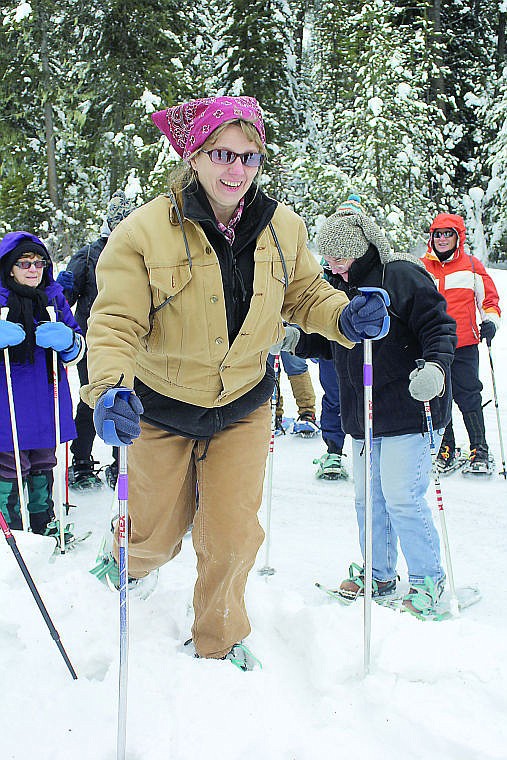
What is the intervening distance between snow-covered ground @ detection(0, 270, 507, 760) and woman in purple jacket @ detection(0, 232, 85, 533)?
25.9 inches

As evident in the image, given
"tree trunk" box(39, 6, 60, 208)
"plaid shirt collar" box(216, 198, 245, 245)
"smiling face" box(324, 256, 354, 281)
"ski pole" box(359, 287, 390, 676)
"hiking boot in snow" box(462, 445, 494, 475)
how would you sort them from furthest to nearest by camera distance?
"tree trunk" box(39, 6, 60, 208)
"hiking boot in snow" box(462, 445, 494, 475)
"smiling face" box(324, 256, 354, 281)
"ski pole" box(359, 287, 390, 676)
"plaid shirt collar" box(216, 198, 245, 245)

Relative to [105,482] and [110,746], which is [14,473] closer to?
[105,482]

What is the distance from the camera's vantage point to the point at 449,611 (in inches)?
142

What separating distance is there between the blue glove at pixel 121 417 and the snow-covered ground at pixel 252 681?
1.08m

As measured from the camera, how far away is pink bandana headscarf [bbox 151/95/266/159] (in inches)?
99.9

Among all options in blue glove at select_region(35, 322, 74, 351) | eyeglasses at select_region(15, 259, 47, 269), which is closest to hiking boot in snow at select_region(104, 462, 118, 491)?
blue glove at select_region(35, 322, 74, 351)

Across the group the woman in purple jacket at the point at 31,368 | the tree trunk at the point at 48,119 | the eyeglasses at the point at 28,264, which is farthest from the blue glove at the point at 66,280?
the tree trunk at the point at 48,119

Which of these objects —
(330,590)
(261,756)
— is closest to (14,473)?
(330,590)

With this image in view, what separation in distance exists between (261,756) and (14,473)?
273 centimetres

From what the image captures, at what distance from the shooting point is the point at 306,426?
26.0ft

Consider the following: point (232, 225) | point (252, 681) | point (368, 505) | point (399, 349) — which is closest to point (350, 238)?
point (399, 349)

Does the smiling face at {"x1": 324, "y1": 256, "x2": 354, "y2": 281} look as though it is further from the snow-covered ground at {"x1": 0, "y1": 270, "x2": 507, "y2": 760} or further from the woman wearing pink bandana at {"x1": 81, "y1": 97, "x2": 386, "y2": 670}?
the snow-covered ground at {"x1": 0, "y1": 270, "x2": 507, "y2": 760}

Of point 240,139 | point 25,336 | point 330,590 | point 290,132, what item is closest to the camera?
point 240,139

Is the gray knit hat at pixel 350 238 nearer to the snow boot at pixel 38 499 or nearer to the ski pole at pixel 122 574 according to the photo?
the ski pole at pixel 122 574
